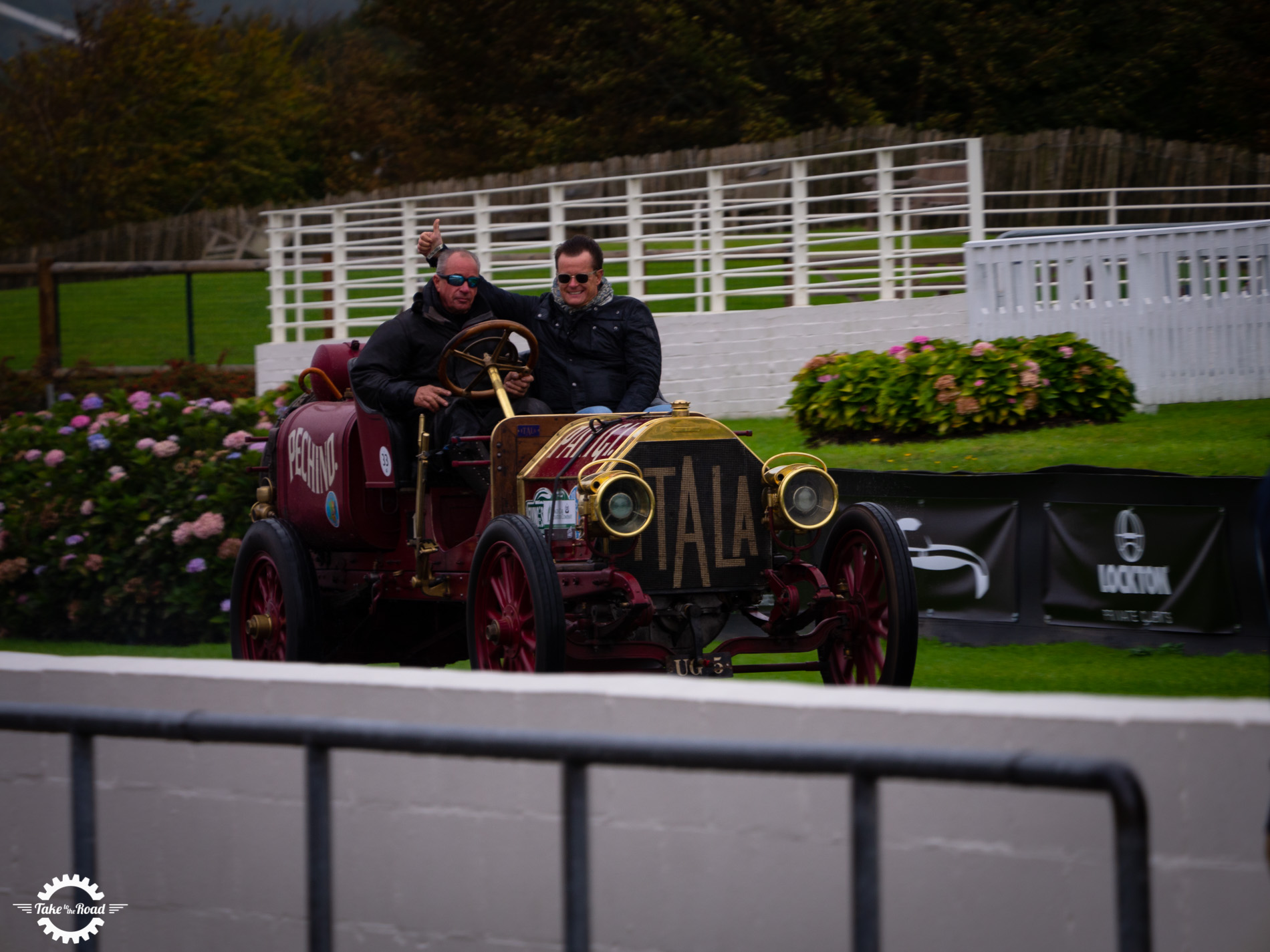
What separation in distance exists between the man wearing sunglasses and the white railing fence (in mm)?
5970

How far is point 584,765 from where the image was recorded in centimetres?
261

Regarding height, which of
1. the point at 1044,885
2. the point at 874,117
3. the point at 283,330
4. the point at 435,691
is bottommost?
the point at 1044,885

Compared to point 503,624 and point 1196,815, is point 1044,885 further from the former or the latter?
point 503,624

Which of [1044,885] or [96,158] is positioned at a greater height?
[96,158]

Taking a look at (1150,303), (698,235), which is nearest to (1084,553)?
(1150,303)

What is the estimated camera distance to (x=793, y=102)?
117 ft

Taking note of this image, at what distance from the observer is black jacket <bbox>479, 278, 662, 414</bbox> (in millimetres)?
7074

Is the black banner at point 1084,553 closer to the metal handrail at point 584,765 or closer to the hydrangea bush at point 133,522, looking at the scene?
the hydrangea bush at point 133,522

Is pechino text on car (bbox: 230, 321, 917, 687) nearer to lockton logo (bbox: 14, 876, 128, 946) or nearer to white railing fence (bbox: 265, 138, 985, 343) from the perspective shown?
lockton logo (bbox: 14, 876, 128, 946)

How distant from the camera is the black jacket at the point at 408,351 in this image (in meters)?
6.79

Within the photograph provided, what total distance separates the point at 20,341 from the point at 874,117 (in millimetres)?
18215

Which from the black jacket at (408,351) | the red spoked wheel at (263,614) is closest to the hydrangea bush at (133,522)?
the red spoked wheel at (263,614)

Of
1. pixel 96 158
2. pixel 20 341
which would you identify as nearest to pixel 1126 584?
pixel 20 341

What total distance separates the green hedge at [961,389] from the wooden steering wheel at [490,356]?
5.31 metres
